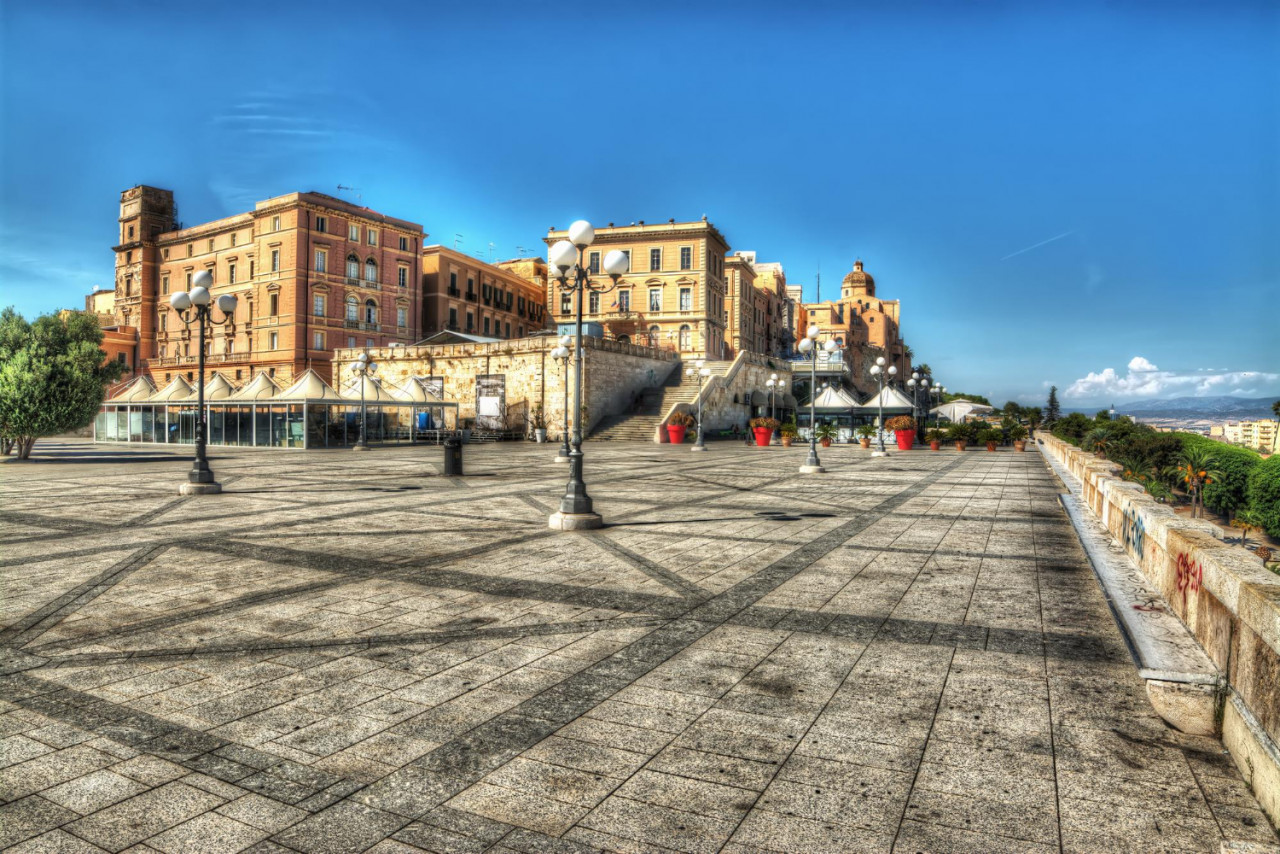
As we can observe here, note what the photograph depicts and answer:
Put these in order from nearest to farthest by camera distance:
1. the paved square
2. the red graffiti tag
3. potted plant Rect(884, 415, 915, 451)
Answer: the paved square → the red graffiti tag → potted plant Rect(884, 415, 915, 451)

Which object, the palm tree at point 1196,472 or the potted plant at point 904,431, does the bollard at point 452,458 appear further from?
the potted plant at point 904,431

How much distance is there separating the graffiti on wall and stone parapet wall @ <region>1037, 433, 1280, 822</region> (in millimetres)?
333

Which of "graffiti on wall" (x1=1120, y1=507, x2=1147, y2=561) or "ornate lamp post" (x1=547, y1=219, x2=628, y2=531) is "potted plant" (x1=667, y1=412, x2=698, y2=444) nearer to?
"ornate lamp post" (x1=547, y1=219, x2=628, y2=531)

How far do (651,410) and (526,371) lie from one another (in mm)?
6573

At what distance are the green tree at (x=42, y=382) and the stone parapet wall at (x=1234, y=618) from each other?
2518 centimetres

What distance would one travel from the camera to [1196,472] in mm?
20453

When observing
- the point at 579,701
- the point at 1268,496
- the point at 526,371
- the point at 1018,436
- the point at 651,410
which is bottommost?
the point at 1268,496

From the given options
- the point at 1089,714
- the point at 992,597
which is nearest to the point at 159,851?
the point at 1089,714

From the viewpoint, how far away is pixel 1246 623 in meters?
3.04

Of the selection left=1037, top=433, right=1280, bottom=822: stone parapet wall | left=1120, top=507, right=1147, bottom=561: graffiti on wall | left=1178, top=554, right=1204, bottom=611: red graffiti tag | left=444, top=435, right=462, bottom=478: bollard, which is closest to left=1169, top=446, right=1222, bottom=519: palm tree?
left=1120, top=507, right=1147, bottom=561: graffiti on wall

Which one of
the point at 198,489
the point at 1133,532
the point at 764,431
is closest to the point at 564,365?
the point at 764,431

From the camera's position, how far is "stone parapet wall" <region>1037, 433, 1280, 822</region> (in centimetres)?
274

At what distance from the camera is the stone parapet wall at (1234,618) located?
2.74m

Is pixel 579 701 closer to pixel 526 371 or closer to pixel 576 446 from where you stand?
pixel 576 446
